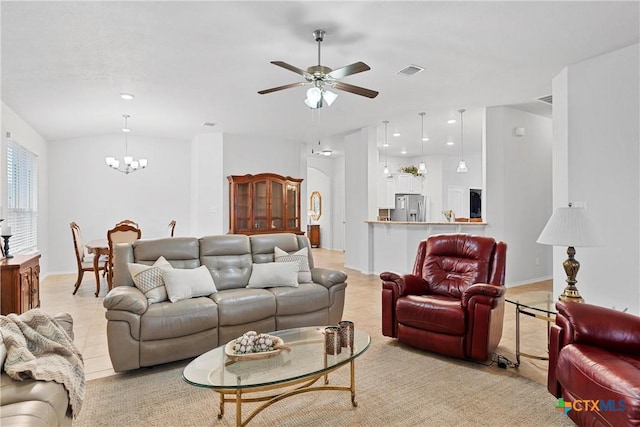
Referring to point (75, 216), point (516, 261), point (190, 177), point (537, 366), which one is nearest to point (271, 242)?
point (537, 366)

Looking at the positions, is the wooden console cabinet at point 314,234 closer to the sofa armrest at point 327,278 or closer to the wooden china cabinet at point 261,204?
the wooden china cabinet at point 261,204

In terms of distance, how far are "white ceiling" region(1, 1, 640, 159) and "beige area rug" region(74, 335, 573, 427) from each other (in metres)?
2.66

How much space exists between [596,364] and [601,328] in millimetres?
319

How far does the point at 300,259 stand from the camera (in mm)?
3830

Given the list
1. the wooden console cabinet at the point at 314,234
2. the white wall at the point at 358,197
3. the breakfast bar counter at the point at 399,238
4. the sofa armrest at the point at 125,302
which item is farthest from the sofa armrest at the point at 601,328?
the wooden console cabinet at the point at 314,234

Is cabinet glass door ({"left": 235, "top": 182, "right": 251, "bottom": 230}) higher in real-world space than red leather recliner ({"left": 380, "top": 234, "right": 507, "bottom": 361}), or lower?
higher

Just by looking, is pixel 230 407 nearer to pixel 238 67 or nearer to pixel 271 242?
pixel 271 242

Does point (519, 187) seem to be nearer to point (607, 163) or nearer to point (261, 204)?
point (607, 163)

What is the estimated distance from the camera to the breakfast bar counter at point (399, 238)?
603 centimetres

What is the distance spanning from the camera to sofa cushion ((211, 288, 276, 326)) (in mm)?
3023

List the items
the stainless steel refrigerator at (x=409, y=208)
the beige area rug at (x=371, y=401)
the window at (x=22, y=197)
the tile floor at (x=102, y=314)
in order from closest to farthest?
1. the beige area rug at (x=371, y=401)
2. the tile floor at (x=102, y=314)
3. the window at (x=22, y=197)
4. the stainless steel refrigerator at (x=409, y=208)

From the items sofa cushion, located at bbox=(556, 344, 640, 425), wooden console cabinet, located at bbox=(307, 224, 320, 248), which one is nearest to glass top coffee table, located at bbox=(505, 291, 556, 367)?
sofa cushion, located at bbox=(556, 344, 640, 425)

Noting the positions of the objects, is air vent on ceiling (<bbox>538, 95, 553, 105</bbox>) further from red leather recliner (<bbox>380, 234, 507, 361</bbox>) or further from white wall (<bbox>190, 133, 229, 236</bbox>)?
white wall (<bbox>190, 133, 229, 236</bbox>)

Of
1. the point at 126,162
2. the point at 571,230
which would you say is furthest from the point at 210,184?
the point at 571,230
